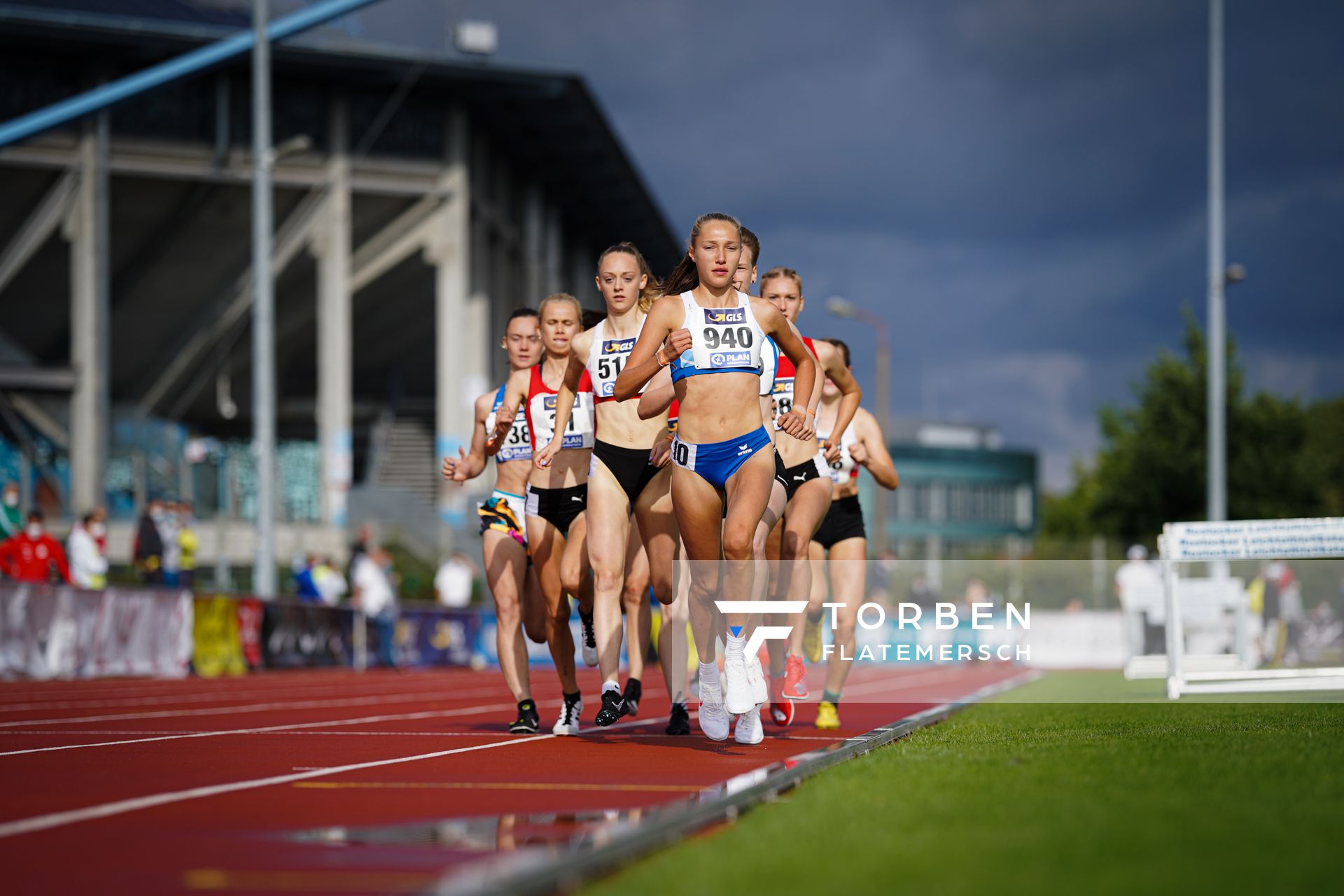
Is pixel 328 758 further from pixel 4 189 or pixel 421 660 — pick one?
pixel 4 189

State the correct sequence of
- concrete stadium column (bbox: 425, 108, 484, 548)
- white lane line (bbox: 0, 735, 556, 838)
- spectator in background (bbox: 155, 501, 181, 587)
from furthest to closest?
concrete stadium column (bbox: 425, 108, 484, 548) < spectator in background (bbox: 155, 501, 181, 587) < white lane line (bbox: 0, 735, 556, 838)

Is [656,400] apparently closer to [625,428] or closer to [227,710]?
[625,428]

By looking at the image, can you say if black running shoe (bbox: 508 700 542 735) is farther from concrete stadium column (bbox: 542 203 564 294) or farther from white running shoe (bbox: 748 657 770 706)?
concrete stadium column (bbox: 542 203 564 294)

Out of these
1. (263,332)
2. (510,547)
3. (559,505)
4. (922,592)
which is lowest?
(922,592)

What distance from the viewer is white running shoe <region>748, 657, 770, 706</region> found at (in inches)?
339

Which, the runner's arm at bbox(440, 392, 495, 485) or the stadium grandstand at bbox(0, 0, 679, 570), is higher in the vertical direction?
the stadium grandstand at bbox(0, 0, 679, 570)

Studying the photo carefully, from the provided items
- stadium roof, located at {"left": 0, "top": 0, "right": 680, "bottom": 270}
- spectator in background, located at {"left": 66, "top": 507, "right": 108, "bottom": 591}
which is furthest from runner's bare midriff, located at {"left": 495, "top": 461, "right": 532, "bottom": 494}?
stadium roof, located at {"left": 0, "top": 0, "right": 680, "bottom": 270}

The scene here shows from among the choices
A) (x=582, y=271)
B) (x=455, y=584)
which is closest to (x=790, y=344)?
(x=455, y=584)

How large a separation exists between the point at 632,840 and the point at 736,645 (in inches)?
146

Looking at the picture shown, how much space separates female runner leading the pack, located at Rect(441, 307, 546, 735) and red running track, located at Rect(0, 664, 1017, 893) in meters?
0.47

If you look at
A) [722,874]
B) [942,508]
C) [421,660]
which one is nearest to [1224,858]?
[722,874]

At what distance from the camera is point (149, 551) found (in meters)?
25.5

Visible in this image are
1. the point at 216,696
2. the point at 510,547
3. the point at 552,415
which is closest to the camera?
the point at 510,547

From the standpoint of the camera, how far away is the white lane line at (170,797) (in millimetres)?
5918
